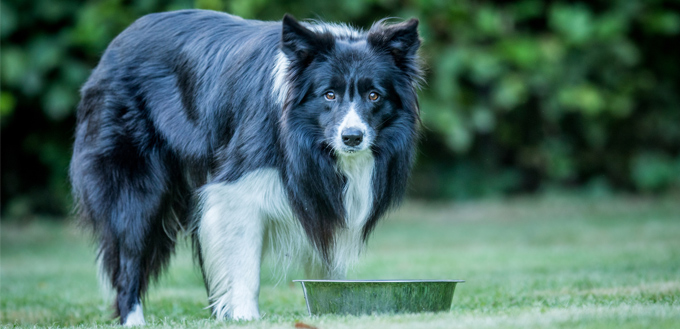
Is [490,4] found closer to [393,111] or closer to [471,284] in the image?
[471,284]

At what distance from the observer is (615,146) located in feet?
51.0

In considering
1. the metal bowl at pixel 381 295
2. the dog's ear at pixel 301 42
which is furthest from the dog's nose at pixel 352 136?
the metal bowl at pixel 381 295

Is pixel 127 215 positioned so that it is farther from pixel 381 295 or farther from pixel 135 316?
pixel 381 295

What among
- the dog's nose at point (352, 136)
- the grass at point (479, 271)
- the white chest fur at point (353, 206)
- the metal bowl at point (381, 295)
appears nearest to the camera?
the grass at point (479, 271)

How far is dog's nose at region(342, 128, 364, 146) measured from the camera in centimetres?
506

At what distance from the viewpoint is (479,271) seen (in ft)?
28.1

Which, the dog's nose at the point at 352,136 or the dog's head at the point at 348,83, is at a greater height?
the dog's head at the point at 348,83

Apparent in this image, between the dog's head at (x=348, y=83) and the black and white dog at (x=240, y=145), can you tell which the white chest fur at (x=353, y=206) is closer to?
the black and white dog at (x=240, y=145)

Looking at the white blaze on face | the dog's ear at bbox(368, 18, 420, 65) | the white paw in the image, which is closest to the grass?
the white paw

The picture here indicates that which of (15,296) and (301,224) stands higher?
(301,224)

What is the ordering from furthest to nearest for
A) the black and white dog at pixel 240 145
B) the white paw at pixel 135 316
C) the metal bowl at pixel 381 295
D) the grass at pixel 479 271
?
the white paw at pixel 135 316 → the black and white dog at pixel 240 145 → the metal bowl at pixel 381 295 → the grass at pixel 479 271

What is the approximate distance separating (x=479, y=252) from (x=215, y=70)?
18.2ft

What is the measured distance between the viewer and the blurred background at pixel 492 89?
1322 cm

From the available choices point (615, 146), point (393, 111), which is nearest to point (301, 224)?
point (393, 111)
